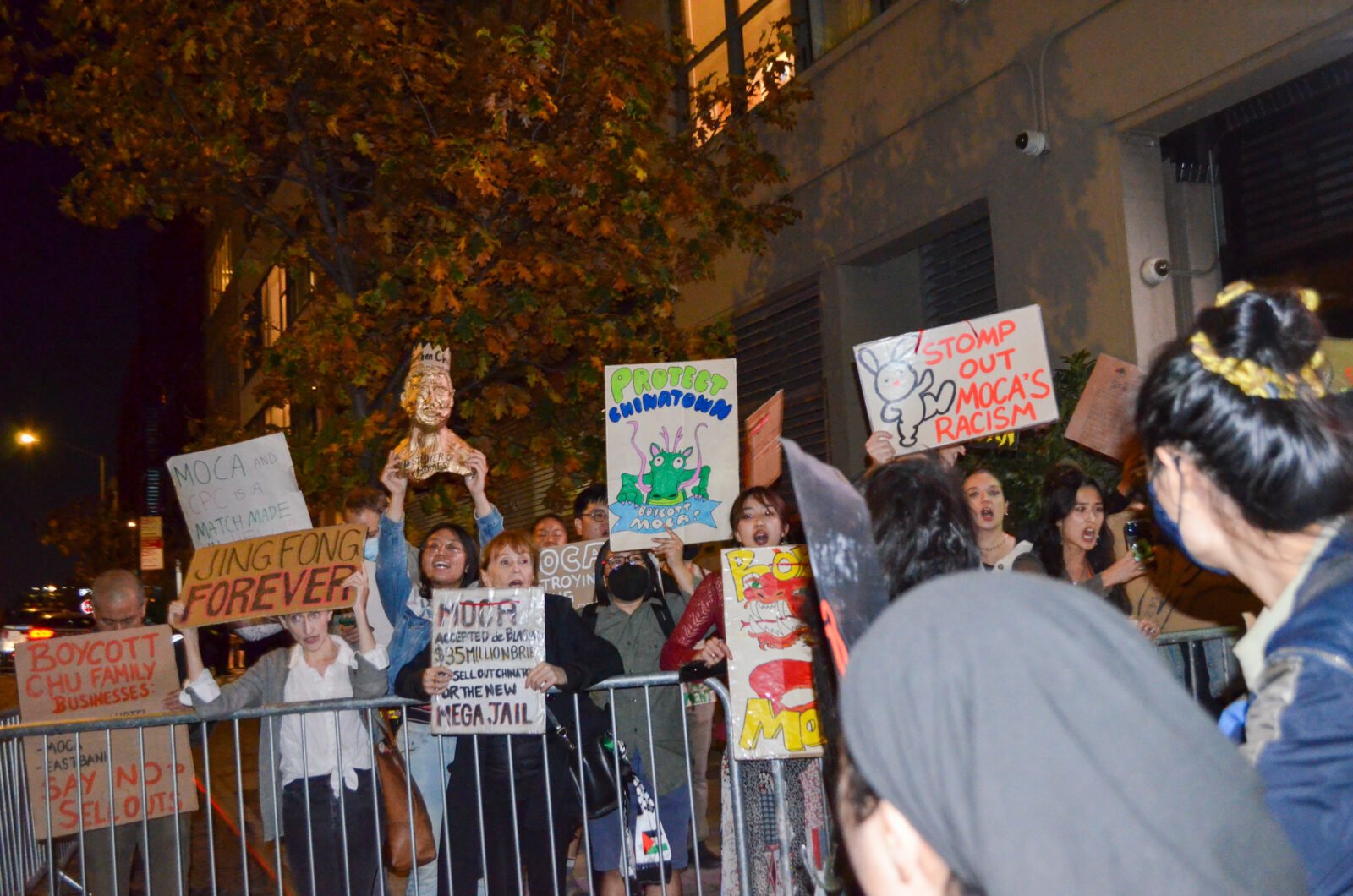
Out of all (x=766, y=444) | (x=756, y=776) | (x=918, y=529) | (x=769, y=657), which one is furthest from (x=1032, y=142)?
(x=918, y=529)

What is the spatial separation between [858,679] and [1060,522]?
5.27 metres

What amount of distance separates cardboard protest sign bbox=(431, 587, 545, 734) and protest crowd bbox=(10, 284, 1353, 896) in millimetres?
11

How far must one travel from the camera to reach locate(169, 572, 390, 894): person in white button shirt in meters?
5.58

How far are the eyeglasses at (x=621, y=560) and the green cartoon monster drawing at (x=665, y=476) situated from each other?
0.99 feet

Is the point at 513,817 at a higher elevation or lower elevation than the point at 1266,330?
lower

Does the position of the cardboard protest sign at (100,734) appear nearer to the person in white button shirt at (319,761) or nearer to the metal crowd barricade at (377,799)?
the metal crowd barricade at (377,799)

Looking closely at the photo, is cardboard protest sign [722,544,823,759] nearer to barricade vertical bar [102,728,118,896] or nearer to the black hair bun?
barricade vertical bar [102,728,118,896]

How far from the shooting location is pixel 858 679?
3.75 feet

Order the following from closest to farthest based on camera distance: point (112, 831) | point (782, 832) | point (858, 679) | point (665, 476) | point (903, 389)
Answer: point (858, 679), point (782, 832), point (112, 831), point (903, 389), point (665, 476)

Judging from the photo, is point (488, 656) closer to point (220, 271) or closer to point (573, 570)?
point (573, 570)

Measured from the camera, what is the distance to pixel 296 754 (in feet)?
18.6

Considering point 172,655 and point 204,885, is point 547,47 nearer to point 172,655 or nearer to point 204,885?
point 172,655

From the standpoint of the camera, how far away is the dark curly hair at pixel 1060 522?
20.0ft

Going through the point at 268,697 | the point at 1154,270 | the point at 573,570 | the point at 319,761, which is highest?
the point at 1154,270
